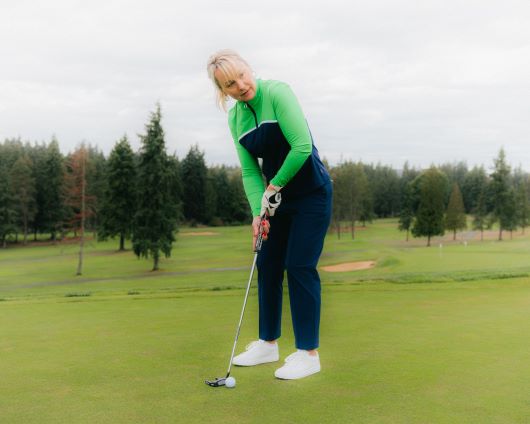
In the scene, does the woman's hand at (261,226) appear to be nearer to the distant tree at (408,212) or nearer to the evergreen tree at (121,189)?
the evergreen tree at (121,189)

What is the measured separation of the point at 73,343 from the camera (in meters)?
4.15

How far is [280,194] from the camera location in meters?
3.51

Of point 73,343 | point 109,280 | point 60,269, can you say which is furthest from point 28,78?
point 73,343

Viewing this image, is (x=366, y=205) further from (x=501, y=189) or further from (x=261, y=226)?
(x=261, y=226)

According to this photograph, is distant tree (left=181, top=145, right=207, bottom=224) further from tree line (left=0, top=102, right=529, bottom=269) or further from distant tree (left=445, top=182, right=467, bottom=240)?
distant tree (left=445, top=182, right=467, bottom=240)

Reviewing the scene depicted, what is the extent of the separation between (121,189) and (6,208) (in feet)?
48.4

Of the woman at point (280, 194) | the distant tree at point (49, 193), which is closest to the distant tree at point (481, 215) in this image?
the distant tree at point (49, 193)

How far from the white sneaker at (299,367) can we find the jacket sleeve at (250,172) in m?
0.96

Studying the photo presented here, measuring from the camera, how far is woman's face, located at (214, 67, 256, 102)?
3.23 m

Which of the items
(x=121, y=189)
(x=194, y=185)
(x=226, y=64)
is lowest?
(x=226, y=64)

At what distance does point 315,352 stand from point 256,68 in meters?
1.83

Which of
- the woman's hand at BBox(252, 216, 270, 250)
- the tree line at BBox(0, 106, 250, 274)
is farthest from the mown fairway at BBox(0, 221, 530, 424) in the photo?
the tree line at BBox(0, 106, 250, 274)

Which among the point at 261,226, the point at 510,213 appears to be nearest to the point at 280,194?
the point at 261,226

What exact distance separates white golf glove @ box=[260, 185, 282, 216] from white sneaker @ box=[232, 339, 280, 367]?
36.3 inches
